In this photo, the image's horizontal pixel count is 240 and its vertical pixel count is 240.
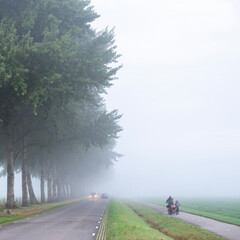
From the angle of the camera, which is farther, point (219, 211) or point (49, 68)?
point (219, 211)

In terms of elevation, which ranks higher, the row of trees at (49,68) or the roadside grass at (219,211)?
the row of trees at (49,68)

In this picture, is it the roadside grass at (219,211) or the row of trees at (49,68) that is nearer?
the row of trees at (49,68)

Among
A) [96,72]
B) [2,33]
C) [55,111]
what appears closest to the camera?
[2,33]

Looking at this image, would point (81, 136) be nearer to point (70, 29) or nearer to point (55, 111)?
point (55, 111)

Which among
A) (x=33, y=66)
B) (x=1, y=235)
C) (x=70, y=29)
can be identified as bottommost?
(x=1, y=235)

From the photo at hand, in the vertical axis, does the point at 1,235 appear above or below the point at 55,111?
below

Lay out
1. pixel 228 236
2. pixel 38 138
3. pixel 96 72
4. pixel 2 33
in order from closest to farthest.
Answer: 1. pixel 228 236
2. pixel 2 33
3. pixel 96 72
4. pixel 38 138

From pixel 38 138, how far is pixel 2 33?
19.1 meters

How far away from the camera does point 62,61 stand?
80.2ft

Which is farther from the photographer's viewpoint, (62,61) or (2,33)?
(62,61)

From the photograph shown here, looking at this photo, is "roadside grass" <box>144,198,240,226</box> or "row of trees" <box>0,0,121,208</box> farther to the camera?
"roadside grass" <box>144,198,240,226</box>

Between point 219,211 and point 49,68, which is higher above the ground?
point 49,68

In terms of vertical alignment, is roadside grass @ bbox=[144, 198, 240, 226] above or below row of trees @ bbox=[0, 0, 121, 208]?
below

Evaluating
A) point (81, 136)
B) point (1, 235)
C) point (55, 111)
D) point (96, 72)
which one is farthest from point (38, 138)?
point (1, 235)
